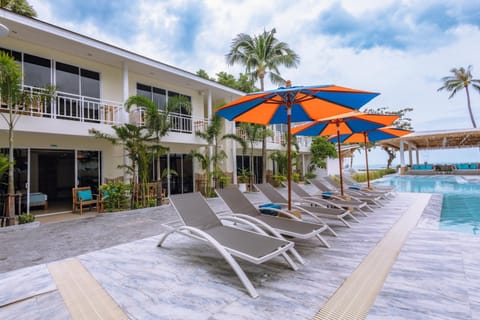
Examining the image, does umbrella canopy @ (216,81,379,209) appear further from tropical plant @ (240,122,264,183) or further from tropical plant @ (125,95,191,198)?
tropical plant @ (240,122,264,183)

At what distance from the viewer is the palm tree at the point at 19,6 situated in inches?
489

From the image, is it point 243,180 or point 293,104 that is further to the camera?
point 243,180

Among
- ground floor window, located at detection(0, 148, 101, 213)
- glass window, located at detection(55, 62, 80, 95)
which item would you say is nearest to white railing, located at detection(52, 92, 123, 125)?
glass window, located at detection(55, 62, 80, 95)

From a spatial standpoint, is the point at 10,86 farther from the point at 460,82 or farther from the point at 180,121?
the point at 460,82

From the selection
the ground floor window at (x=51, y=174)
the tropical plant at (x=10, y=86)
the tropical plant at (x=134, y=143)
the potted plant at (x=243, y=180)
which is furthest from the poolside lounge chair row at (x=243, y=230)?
the potted plant at (x=243, y=180)

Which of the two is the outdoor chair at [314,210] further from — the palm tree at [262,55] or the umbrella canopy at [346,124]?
the palm tree at [262,55]

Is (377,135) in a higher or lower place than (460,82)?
lower

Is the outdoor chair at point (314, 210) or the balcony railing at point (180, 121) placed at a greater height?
the balcony railing at point (180, 121)

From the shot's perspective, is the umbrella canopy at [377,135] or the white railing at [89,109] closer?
the white railing at [89,109]

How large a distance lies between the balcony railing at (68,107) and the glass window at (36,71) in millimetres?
349

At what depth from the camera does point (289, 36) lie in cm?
1661

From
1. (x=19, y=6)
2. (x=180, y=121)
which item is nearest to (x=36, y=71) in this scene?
(x=180, y=121)

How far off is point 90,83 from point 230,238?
9.59m

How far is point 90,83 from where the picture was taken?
10016 mm
